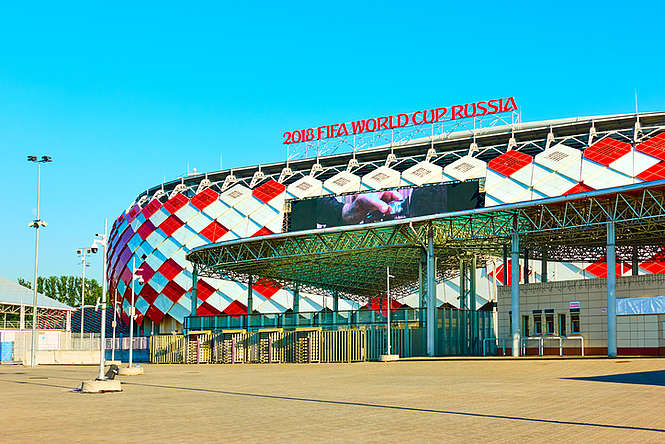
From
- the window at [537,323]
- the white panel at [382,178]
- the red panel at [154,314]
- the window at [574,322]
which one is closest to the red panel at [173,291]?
the red panel at [154,314]

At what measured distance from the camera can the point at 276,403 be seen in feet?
55.9

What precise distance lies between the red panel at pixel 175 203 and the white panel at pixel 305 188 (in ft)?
43.0

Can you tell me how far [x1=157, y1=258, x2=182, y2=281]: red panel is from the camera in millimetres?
84812

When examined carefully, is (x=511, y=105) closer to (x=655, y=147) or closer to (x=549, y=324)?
(x=655, y=147)

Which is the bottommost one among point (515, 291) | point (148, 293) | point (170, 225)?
point (515, 291)

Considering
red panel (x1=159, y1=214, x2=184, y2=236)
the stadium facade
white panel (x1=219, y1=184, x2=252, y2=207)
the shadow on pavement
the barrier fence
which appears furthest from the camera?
red panel (x1=159, y1=214, x2=184, y2=236)

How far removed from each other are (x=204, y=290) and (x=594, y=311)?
165ft

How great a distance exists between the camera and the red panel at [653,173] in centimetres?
6581

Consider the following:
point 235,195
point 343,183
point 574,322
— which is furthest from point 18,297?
point 574,322

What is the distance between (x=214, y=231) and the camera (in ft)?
277

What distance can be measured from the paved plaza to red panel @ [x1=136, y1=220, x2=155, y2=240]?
65.3m

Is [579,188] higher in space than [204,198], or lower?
lower

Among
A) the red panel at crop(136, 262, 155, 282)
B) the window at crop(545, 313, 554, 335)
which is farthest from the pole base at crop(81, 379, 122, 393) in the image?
the red panel at crop(136, 262, 155, 282)

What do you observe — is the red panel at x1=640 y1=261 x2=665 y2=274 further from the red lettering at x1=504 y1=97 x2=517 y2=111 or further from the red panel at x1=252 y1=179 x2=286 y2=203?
the red panel at x1=252 y1=179 x2=286 y2=203
